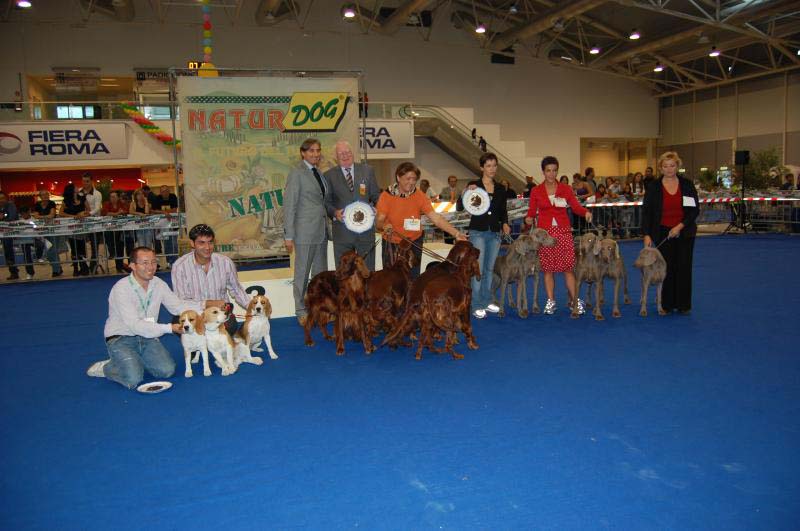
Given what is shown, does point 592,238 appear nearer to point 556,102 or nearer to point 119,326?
point 119,326

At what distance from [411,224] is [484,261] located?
1278mm

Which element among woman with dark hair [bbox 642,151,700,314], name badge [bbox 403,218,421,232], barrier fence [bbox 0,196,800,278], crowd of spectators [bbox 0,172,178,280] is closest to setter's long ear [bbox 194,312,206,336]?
name badge [bbox 403,218,421,232]

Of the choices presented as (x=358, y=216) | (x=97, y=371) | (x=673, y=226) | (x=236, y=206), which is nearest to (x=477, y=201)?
(x=358, y=216)

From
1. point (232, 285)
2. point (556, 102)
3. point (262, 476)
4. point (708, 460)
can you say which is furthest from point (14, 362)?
point (556, 102)

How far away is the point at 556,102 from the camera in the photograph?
2684 centimetres

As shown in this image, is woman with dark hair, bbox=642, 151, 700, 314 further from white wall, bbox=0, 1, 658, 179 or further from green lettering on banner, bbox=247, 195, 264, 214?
white wall, bbox=0, 1, 658, 179

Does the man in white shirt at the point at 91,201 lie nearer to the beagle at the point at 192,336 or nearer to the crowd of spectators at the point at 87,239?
the crowd of spectators at the point at 87,239

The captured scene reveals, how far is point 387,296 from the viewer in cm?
542

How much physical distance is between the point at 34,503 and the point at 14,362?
3.17 m

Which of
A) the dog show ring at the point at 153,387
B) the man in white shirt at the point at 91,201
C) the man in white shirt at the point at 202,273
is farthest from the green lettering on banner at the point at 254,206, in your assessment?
the man in white shirt at the point at 91,201

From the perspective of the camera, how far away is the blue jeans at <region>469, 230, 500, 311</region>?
6.66 m

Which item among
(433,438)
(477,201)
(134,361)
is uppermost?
(477,201)

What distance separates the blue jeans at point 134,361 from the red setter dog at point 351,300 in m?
1.46

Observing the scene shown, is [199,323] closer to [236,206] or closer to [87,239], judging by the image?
[236,206]
